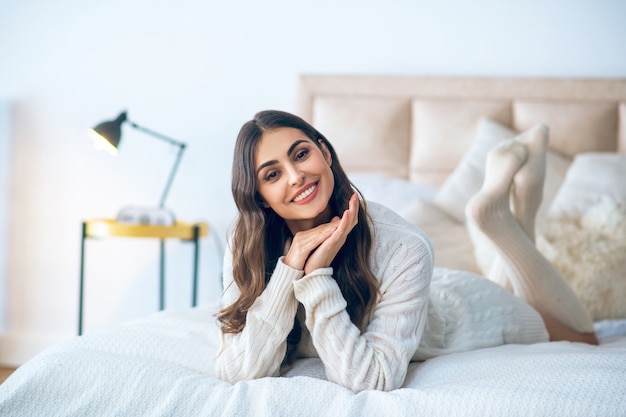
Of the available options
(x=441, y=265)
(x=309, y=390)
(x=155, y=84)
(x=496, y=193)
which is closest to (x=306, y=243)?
(x=309, y=390)

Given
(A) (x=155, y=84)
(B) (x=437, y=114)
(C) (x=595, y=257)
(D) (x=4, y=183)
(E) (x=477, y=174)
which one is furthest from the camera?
(D) (x=4, y=183)

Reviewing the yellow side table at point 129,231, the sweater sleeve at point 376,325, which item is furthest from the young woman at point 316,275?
the yellow side table at point 129,231

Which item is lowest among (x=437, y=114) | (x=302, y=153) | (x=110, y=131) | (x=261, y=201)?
(x=261, y=201)

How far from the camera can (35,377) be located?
3.99 feet

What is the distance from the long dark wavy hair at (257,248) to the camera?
1.36 meters

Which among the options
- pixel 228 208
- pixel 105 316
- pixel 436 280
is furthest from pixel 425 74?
pixel 105 316

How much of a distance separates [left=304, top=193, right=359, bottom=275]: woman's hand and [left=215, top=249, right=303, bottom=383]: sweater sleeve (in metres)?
0.04

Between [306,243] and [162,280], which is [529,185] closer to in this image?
[306,243]

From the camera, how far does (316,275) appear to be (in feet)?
4.26

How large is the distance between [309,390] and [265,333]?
8.5 inches

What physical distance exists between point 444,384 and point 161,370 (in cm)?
54

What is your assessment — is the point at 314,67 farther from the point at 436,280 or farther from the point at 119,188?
the point at 436,280

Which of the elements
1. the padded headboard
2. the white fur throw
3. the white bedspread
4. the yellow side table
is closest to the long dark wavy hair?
the white bedspread

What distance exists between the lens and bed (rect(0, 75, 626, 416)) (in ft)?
3.69
